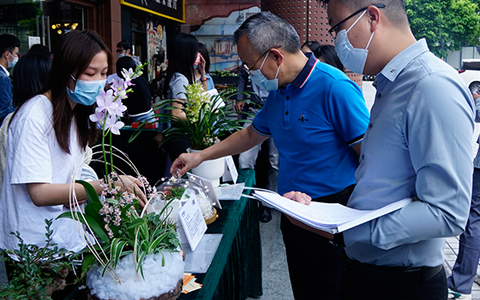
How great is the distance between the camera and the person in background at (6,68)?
161 inches

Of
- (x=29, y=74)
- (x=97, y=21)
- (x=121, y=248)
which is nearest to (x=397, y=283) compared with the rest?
(x=121, y=248)

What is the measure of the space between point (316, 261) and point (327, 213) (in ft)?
2.41

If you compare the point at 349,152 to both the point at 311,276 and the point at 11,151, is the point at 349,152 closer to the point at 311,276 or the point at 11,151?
the point at 311,276

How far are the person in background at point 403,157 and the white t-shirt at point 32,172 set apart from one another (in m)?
1.04

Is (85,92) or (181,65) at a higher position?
(181,65)

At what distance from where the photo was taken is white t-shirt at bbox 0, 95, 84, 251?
1451 millimetres

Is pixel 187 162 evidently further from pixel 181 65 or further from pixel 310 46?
pixel 310 46

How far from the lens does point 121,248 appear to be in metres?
1.06

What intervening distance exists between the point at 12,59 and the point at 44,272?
14.2ft

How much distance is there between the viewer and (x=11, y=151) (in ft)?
4.87

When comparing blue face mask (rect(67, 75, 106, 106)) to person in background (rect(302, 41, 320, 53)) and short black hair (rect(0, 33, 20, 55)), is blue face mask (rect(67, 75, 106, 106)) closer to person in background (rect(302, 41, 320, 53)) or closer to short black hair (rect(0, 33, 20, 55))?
person in background (rect(302, 41, 320, 53))

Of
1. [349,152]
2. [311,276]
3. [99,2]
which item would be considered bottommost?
[311,276]

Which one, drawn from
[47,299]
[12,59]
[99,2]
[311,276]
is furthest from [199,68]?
[99,2]

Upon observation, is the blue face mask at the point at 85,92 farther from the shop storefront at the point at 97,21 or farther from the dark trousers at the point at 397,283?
the shop storefront at the point at 97,21
